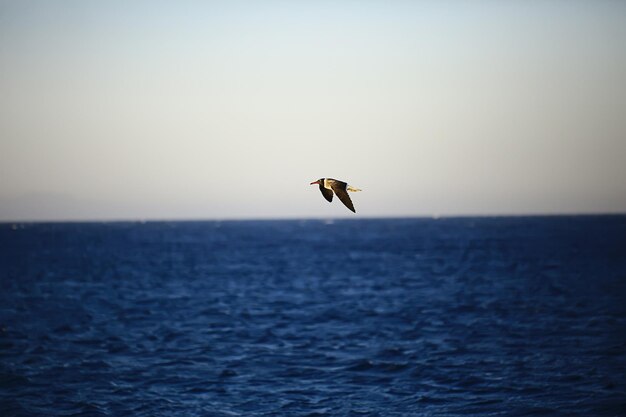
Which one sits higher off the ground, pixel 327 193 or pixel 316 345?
pixel 327 193

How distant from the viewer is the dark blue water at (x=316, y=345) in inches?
1108

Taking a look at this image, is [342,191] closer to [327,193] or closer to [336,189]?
[336,189]

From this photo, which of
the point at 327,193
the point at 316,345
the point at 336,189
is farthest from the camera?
the point at 316,345

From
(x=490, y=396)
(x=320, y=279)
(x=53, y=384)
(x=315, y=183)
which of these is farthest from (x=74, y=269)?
(x=315, y=183)

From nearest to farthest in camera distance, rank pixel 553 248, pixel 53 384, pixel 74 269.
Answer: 1. pixel 53 384
2. pixel 74 269
3. pixel 553 248

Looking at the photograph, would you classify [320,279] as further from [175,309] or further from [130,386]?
[130,386]

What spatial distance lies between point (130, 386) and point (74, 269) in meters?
72.5

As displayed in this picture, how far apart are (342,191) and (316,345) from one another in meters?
26.9

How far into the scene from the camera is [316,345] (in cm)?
3900

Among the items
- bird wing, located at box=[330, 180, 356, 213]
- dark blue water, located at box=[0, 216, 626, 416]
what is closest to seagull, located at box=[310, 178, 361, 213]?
bird wing, located at box=[330, 180, 356, 213]

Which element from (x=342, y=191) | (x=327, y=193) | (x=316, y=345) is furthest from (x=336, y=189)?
(x=316, y=345)

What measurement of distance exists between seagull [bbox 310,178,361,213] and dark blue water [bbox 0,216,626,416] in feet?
48.7

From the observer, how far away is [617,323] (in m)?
46.6

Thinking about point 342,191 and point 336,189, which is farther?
point 336,189
